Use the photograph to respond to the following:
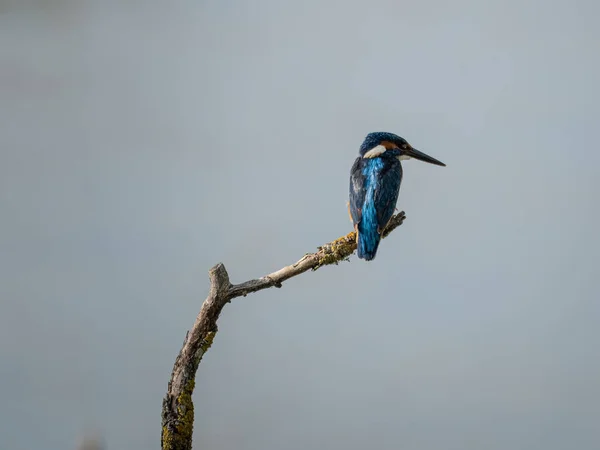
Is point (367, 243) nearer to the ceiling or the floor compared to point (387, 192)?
nearer to the floor

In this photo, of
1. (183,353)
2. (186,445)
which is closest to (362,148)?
(183,353)

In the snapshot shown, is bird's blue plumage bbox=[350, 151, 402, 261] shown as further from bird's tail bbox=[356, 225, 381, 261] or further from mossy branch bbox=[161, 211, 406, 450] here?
mossy branch bbox=[161, 211, 406, 450]

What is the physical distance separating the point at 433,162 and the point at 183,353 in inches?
74.7

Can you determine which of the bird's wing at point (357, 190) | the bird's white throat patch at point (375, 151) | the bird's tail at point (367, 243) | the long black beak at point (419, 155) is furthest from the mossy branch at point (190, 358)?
the long black beak at point (419, 155)

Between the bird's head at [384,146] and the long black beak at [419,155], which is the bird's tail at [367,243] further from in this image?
the long black beak at [419,155]

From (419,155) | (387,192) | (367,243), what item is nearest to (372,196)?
(387,192)

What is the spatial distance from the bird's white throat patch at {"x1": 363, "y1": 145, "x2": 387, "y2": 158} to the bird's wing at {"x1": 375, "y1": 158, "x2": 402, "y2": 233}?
89 millimetres

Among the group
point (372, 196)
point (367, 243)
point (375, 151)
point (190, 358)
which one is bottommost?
point (190, 358)

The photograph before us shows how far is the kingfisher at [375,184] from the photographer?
3.41m

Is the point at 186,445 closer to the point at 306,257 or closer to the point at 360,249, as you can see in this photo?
the point at 306,257

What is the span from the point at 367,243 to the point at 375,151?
761mm

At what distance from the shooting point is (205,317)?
3.07m

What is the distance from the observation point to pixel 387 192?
3.61 meters

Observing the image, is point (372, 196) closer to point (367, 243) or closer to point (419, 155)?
point (367, 243)
